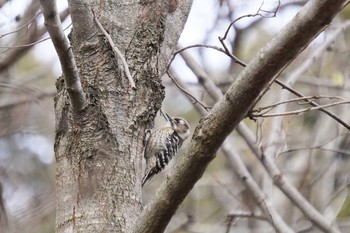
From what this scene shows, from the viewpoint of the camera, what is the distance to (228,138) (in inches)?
191

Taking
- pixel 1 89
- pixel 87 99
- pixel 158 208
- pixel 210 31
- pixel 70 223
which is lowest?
pixel 158 208

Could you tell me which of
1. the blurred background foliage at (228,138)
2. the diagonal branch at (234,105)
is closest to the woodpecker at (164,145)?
the blurred background foliage at (228,138)

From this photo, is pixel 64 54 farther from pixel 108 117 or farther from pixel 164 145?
pixel 164 145

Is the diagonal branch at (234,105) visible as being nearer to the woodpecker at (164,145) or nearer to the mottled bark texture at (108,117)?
the mottled bark texture at (108,117)

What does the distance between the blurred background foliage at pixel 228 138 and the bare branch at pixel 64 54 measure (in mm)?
642

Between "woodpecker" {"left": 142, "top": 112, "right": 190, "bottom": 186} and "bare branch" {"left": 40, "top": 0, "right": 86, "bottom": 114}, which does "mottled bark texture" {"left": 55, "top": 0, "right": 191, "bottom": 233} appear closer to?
"bare branch" {"left": 40, "top": 0, "right": 86, "bottom": 114}

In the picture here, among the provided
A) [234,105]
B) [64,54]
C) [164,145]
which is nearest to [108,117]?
[64,54]

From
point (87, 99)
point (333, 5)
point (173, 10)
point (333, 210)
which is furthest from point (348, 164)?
point (333, 5)

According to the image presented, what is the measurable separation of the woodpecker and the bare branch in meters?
1.67

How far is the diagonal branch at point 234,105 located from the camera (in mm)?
1895

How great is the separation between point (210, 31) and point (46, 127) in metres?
1.48

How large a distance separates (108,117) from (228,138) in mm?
2203

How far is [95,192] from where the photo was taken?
8.63 feet

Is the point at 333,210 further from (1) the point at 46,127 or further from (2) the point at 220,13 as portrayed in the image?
(1) the point at 46,127
